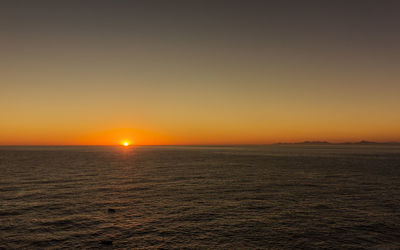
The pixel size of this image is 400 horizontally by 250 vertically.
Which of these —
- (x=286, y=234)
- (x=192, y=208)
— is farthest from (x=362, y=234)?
(x=192, y=208)

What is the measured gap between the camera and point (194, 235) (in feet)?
72.0

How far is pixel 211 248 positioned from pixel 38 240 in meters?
12.9

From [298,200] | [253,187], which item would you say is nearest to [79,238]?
[298,200]

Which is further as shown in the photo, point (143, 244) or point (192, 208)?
point (192, 208)

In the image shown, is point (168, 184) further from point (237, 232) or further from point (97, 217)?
point (237, 232)

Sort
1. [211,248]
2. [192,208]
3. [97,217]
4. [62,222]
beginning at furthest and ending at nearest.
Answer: [192,208] → [97,217] → [62,222] → [211,248]

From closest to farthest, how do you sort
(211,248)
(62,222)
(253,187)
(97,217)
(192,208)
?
(211,248) → (62,222) → (97,217) → (192,208) → (253,187)

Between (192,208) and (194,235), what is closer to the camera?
(194,235)

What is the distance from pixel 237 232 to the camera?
2258 centimetres

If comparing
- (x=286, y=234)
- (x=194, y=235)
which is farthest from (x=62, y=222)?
(x=286, y=234)

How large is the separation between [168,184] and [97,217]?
68.6 ft

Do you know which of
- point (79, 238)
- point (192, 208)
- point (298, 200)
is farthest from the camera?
point (298, 200)

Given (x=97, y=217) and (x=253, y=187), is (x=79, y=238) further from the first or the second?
(x=253, y=187)

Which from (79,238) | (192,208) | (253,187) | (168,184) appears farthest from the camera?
(168,184)
